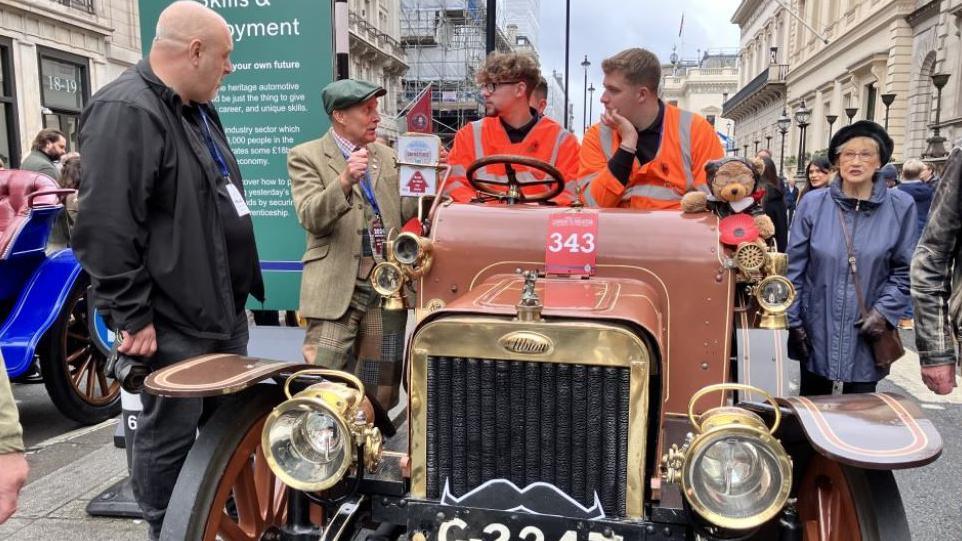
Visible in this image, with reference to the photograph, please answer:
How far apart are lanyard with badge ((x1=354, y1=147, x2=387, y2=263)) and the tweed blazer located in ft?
0.13

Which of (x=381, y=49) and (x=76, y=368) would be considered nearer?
(x=76, y=368)

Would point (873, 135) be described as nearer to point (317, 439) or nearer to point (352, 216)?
point (352, 216)

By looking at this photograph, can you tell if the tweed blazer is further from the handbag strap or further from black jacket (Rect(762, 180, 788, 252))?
black jacket (Rect(762, 180, 788, 252))

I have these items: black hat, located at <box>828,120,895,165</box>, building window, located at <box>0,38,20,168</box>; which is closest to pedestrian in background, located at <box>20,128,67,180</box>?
black hat, located at <box>828,120,895,165</box>

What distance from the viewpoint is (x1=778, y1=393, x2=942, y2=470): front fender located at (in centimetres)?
176

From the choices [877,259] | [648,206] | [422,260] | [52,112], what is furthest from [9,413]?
[52,112]

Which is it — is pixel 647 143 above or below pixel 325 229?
above

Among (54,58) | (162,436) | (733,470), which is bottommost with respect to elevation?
(162,436)

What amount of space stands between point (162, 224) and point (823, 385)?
10.1ft

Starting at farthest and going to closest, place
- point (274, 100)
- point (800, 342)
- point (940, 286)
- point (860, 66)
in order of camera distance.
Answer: point (860, 66), point (274, 100), point (800, 342), point (940, 286)

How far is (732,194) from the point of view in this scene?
9.71 ft

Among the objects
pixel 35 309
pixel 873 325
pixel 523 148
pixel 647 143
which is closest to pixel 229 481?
pixel 523 148

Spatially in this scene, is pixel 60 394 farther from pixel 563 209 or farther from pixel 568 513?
pixel 568 513

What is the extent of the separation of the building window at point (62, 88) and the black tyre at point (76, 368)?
11758 mm
